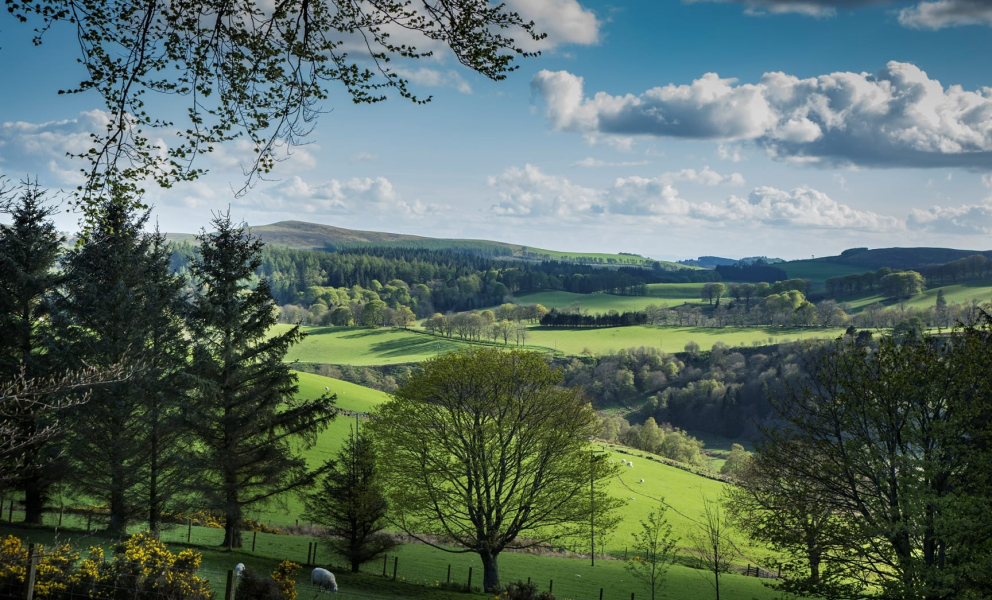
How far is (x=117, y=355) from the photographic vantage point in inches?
900

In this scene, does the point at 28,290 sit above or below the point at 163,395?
above

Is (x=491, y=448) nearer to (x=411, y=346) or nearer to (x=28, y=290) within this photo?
(x=28, y=290)

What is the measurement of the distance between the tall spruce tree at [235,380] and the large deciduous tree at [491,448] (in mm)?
4532

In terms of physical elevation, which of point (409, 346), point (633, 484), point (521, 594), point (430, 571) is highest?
point (521, 594)

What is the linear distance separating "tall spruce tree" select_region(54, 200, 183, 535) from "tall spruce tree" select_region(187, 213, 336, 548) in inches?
51.0

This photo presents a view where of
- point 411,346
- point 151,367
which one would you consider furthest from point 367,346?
point 151,367

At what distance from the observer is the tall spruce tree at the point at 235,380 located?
25703 millimetres

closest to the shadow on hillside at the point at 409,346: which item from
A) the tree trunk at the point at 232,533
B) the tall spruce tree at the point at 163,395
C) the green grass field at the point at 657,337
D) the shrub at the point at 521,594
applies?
the green grass field at the point at 657,337

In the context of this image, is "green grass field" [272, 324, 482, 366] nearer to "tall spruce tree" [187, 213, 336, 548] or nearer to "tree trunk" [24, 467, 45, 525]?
"tall spruce tree" [187, 213, 336, 548]

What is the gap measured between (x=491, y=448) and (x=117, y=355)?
14611mm

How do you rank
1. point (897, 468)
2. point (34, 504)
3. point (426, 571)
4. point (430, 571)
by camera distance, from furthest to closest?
point (430, 571) → point (426, 571) → point (34, 504) → point (897, 468)

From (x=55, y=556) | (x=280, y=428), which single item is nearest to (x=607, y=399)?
(x=280, y=428)

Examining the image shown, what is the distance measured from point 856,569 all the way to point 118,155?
67.3 feet

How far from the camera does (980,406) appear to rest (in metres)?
18.7
